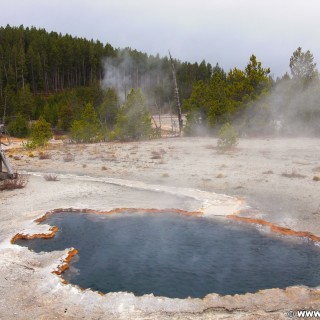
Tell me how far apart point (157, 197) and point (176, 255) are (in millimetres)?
5948

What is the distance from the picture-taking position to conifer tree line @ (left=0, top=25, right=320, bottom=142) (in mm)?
35469

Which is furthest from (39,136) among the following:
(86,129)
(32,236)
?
→ (32,236)

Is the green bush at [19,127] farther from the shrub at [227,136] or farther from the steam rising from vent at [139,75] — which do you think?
the steam rising from vent at [139,75]

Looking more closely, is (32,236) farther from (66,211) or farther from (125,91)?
(125,91)

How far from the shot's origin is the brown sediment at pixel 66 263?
9621 millimetres

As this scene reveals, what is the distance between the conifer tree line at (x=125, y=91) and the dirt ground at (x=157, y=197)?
136 inches

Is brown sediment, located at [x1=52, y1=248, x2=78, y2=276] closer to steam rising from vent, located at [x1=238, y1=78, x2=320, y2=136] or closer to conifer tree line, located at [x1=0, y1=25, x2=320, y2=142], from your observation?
conifer tree line, located at [x1=0, y1=25, x2=320, y2=142]

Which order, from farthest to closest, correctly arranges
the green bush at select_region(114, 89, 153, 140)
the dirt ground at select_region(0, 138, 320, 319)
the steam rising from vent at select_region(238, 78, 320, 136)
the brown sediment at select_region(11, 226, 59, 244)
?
the green bush at select_region(114, 89, 153, 140), the steam rising from vent at select_region(238, 78, 320, 136), the brown sediment at select_region(11, 226, 59, 244), the dirt ground at select_region(0, 138, 320, 319)

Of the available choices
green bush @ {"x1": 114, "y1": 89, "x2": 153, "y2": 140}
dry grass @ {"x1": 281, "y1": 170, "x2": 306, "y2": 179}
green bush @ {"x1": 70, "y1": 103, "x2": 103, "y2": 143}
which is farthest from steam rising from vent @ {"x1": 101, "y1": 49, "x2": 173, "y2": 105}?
dry grass @ {"x1": 281, "y1": 170, "x2": 306, "y2": 179}

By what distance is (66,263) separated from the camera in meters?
10.1

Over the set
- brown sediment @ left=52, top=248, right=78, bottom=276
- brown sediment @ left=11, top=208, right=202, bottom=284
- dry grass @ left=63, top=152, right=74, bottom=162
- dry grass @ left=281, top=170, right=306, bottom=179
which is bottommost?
brown sediment @ left=52, top=248, right=78, bottom=276

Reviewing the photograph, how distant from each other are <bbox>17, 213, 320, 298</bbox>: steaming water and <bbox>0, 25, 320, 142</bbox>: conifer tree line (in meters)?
21.3

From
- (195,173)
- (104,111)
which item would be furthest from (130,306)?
(104,111)

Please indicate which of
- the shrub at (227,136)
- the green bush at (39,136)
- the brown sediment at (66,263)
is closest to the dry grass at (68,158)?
the green bush at (39,136)
